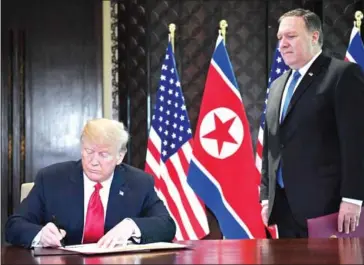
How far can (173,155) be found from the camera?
4.94m

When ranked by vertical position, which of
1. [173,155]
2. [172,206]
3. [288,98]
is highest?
[288,98]

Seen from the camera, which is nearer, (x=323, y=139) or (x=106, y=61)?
(x=323, y=139)

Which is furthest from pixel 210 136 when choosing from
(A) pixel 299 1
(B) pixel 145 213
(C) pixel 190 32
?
(B) pixel 145 213

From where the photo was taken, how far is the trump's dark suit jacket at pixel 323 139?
3293mm

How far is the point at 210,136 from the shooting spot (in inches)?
190

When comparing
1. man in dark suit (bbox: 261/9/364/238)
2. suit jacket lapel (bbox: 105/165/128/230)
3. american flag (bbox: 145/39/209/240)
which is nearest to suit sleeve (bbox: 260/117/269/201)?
man in dark suit (bbox: 261/9/364/238)

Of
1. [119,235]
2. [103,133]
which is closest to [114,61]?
[103,133]

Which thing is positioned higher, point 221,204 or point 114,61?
point 114,61

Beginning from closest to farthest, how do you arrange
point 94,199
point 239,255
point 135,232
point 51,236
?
1. point 239,255
2. point 51,236
3. point 135,232
4. point 94,199

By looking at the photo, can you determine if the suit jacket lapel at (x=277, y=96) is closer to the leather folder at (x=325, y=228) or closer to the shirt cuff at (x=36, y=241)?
the leather folder at (x=325, y=228)

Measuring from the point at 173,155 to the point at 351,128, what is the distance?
72.7 inches

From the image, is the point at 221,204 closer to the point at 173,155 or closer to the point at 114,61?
the point at 173,155

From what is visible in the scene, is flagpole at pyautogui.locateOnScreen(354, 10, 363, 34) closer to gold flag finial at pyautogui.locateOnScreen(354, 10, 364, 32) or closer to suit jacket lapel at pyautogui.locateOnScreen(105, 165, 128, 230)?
gold flag finial at pyautogui.locateOnScreen(354, 10, 364, 32)

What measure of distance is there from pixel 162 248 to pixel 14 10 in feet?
10.3
